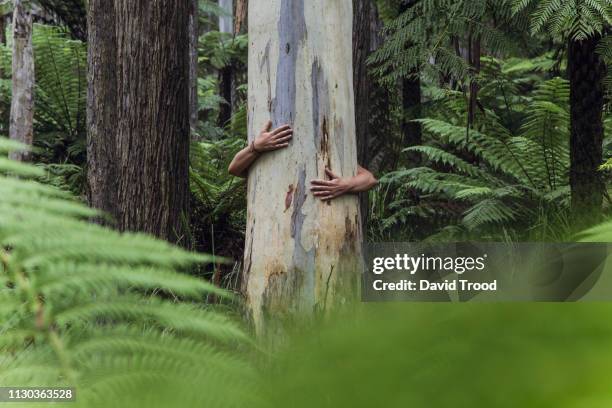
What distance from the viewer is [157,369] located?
0.57m

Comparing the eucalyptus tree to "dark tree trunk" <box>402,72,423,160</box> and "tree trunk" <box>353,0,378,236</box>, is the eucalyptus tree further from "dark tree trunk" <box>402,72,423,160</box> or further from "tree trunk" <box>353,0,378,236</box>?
"dark tree trunk" <box>402,72,423,160</box>

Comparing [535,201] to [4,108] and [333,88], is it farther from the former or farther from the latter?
[4,108]

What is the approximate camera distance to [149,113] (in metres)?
4.35

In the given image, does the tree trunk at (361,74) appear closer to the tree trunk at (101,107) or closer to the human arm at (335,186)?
the tree trunk at (101,107)

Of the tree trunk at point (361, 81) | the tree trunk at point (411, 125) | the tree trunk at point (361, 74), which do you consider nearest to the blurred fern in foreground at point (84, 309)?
the tree trunk at point (361, 81)

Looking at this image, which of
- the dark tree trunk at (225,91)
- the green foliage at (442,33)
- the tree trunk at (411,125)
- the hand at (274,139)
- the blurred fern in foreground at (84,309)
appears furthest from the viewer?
the dark tree trunk at (225,91)

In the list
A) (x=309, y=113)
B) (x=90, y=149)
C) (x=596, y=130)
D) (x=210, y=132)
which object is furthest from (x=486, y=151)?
(x=210, y=132)

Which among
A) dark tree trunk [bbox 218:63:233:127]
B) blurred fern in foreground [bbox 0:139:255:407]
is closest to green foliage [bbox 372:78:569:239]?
blurred fern in foreground [bbox 0:139:255:407]

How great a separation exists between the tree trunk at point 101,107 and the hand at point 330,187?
2.26 metres

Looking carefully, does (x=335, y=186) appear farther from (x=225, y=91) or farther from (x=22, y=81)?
(x=225, y=91)

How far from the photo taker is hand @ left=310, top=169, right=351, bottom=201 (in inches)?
105

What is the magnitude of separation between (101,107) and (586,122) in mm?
3438

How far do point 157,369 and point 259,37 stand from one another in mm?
2333

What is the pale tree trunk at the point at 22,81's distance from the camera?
6.00 meters
